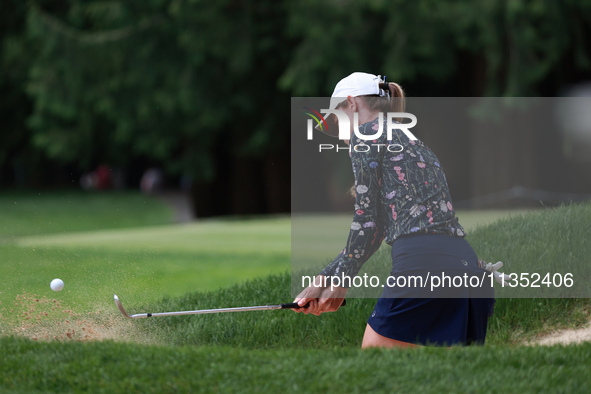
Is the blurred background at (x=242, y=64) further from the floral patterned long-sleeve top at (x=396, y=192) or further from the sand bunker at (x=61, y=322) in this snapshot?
the floral patterned long-sleeve top at (x=396, y=192)

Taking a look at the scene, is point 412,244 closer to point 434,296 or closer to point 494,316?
point 434,296

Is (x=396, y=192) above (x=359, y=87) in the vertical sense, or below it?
below

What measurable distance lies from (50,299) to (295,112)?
93.1 inches

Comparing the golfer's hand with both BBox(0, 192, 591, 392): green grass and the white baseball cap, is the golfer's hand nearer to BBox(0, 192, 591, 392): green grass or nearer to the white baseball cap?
BBox(0, 192, 591, 392): green grass

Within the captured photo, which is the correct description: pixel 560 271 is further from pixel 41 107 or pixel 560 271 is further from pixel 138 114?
pixel 41 107

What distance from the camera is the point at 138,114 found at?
19.1 m

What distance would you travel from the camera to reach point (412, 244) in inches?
153

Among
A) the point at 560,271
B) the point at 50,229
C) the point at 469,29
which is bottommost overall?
the point at 50,229

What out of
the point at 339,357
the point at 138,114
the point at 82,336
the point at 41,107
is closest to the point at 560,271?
the point at 339,357

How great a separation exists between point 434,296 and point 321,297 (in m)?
0.67

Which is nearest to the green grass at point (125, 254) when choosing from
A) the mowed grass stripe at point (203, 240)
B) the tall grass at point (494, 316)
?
the mowed grass stripe at point (203, 240)

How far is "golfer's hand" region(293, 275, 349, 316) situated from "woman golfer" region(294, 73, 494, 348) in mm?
173

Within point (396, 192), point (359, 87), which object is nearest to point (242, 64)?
point (359, 87)

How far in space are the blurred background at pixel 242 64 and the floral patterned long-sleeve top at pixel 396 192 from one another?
31.2 feet
